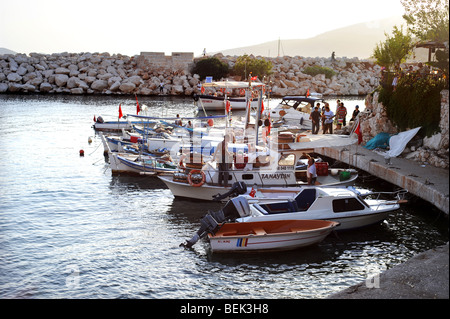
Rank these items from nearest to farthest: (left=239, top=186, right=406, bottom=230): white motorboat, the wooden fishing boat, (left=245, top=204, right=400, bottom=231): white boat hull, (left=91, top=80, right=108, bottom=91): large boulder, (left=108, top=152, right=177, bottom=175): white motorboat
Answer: the wooden fishing boat
(left=245, top=204, right=400, bottom=231): white boat hull
(left=239, top=186, right=406, bottom=230): white motorboat
(left=108, top=152, right=177, bottom=175): white motorboat
(left=91, top=80, right=108, bottom=91): large boulder

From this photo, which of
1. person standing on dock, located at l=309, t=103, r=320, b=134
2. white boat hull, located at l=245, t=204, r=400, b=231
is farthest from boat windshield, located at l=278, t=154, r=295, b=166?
person standing on dock, located at l=309, t=103, r=320, b=134

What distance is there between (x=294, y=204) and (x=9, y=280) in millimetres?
10393

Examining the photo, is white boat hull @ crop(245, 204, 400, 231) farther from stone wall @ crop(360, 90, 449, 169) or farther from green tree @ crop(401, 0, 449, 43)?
green tree @ crop(401, 0, 449, 43)

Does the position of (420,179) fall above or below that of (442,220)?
above

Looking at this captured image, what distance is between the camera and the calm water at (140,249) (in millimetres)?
15180

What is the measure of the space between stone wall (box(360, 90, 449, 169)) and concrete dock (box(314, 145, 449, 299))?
22.2 inches

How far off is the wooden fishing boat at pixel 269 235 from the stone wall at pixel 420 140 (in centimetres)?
900

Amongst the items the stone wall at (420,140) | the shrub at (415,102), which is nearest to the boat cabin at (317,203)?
the stone wall at (420,140)

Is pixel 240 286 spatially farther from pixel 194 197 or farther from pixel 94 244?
pixel 194 197

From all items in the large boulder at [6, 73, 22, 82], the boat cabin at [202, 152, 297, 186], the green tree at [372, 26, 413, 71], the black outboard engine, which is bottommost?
the black outboard engine

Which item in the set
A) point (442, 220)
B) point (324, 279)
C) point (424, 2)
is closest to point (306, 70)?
point (424, 2)

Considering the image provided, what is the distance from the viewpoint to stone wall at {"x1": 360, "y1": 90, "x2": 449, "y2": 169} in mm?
23078

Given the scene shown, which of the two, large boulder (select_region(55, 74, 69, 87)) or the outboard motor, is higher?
large boulder (select_region(55, 74, 69, 87))
